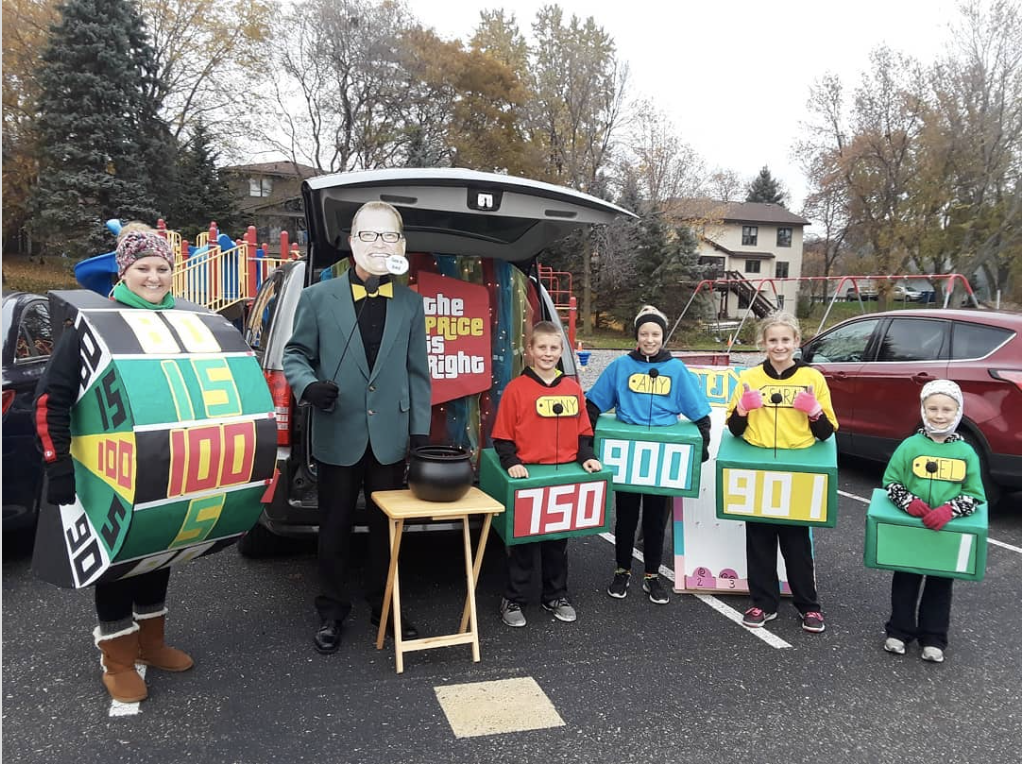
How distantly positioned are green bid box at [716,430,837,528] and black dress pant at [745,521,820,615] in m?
0.13

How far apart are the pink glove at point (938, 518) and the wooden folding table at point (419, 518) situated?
6.32ft

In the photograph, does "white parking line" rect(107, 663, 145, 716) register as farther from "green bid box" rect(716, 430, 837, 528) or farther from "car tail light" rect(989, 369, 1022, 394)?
"car tail light" rect(989, 369, 1022, 394)

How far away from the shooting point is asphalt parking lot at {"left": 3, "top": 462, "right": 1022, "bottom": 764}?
2.63 m

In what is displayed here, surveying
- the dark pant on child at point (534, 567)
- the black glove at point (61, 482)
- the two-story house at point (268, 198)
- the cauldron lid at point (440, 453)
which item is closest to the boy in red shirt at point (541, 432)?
the dark pant on child at point (534, 567)

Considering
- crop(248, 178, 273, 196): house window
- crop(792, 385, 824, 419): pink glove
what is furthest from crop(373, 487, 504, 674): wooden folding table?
crop(248, 178, 273, 196): house window

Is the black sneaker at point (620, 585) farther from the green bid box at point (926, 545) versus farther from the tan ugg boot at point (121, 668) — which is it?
the tan ugg boot at point (121, 668)

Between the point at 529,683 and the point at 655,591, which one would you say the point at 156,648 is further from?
the point at 655,591

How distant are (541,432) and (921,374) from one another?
13.2 feet

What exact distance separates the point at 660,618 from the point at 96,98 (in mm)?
29041

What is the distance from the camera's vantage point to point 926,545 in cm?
330

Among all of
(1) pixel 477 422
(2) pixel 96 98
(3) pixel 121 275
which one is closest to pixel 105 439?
(3) pixel 121 275

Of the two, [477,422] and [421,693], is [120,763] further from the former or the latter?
[477,422]

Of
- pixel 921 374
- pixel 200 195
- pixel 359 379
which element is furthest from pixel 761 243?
pixel 359 379

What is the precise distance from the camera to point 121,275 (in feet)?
9.37
